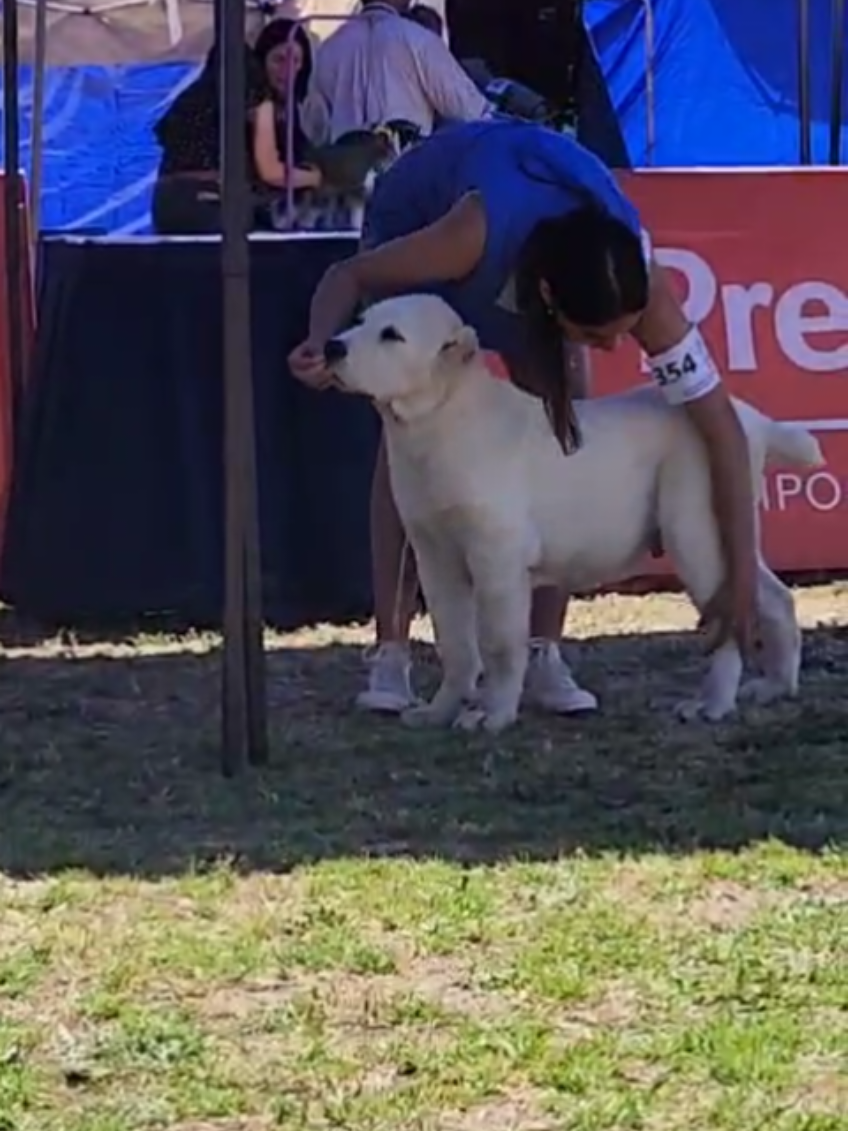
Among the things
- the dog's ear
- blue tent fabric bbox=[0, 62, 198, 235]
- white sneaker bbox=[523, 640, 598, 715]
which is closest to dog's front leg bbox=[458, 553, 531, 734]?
white sneaker bbox=[523, 640, 598, 715]

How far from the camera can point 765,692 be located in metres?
5.86

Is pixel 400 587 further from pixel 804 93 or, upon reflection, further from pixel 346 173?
pixel 804 93

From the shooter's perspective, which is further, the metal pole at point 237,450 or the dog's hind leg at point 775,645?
the dog's hind leg at point 775,645

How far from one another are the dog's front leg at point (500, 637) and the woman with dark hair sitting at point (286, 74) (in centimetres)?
465

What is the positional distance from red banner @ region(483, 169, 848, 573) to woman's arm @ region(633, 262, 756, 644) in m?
1.90

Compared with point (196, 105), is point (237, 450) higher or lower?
lower

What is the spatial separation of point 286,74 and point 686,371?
191 inches

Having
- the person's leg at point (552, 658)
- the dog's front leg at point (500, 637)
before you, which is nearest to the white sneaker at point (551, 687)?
the person's leg at point (552, 658)

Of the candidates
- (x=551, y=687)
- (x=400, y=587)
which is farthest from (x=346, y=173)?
(x=551, y=687)

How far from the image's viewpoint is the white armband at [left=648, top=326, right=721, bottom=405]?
5.46 metres

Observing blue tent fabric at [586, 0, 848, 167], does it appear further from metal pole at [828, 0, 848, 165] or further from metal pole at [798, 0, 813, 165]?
metal pole at [828, 0, 848, 165]

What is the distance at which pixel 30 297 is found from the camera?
24.1 feet

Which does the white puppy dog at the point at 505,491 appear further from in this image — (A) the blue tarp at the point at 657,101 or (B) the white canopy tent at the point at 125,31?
(B) the white canopy tent at the point at 125,31

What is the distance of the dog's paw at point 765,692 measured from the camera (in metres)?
5.83
